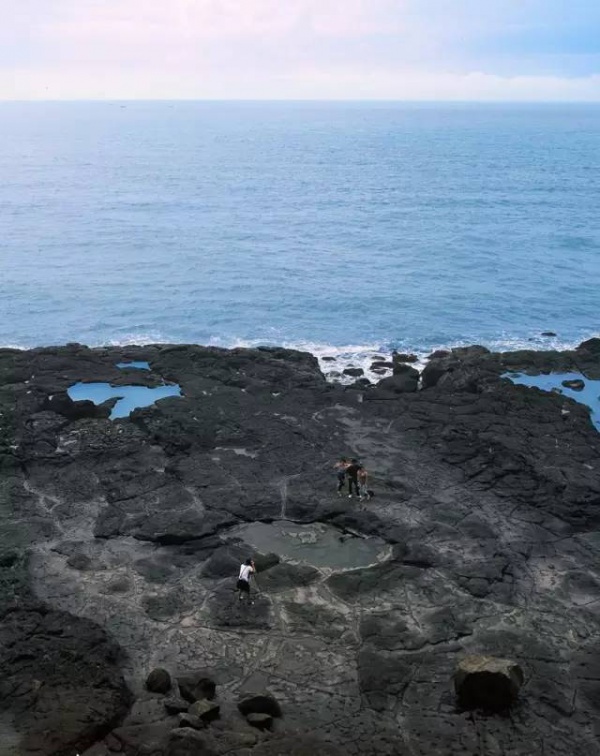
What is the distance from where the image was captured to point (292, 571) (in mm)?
22797

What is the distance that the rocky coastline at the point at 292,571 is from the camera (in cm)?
1742

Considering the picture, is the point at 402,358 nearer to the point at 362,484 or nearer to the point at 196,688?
the point at 362,484

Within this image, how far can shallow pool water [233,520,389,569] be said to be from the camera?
23.6 meters

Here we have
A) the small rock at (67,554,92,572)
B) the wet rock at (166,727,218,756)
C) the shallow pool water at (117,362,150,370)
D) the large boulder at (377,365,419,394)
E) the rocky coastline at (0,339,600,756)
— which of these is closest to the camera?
the wet rock at (166,727,218,756)

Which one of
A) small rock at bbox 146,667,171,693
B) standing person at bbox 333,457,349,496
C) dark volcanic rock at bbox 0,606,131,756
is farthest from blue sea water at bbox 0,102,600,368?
small rock at bbox 146,667,171,693

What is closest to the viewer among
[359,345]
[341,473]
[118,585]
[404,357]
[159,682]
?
[159,682]

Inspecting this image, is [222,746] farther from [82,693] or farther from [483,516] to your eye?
[483,516]

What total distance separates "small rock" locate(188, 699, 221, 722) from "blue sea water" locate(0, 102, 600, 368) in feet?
102

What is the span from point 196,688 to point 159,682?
3.47ft

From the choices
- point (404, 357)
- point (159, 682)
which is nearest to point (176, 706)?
point (159, 682)

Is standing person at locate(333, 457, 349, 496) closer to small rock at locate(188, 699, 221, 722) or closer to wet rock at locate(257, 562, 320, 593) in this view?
wet rock at locate(257, 562, 320, 593)

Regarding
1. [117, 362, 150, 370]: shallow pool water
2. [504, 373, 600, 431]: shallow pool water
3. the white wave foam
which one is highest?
[117, 362, 150, 370]: shallow pool water

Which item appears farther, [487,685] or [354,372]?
[354,372]

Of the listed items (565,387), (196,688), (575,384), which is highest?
(575,384)
